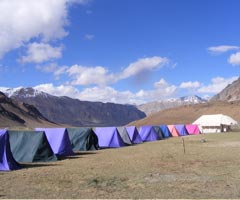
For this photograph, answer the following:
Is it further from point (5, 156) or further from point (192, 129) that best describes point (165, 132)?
point (5, 156)

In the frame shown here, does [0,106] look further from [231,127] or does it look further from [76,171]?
[76,171]

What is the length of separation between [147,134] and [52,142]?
80.2 feet

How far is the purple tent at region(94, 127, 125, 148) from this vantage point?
3691 centimetres

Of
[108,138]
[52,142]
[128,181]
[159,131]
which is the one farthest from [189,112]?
[128,181]

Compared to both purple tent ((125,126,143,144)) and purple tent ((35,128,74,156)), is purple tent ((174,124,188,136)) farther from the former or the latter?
purple tent ((35,128,74,156))

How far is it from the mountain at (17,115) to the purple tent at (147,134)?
102m

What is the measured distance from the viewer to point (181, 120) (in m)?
160

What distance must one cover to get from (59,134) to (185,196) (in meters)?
17.6

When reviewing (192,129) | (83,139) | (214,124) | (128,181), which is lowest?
(128,181)

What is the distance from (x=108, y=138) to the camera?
37.4m

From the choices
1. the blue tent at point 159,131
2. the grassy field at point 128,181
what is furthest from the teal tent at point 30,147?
the blue tent at point 159,131

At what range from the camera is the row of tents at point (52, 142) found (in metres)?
19.3

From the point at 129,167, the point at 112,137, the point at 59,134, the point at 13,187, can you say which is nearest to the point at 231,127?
the point at 112,137

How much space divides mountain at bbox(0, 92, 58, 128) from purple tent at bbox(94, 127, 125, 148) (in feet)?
371
